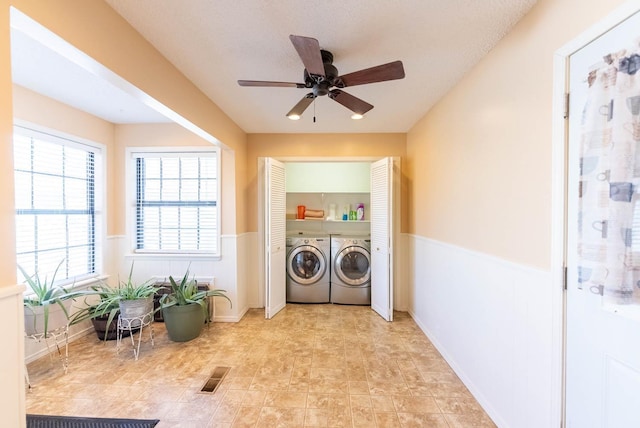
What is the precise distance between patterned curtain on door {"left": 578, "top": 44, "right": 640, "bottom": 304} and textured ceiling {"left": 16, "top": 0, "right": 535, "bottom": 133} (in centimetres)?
73

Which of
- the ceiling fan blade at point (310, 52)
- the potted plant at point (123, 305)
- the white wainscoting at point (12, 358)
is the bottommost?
the potted plant at point (123, 305)

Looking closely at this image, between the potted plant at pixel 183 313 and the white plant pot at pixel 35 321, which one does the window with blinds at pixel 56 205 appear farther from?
the potted plant at pixel 183 313

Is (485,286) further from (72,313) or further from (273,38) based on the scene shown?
(72,313)

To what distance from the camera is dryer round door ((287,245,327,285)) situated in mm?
3926

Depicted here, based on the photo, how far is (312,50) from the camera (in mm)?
1400

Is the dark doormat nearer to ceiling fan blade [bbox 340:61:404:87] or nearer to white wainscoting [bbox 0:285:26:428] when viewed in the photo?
white wainscoting [bbox 0:285:26:428]

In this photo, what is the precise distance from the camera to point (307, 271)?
3.97 meters

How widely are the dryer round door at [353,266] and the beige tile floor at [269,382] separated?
3.00 ft

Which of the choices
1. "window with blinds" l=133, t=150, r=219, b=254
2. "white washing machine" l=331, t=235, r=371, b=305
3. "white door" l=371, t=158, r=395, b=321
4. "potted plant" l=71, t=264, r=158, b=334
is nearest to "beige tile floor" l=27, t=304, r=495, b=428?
"potted plant" l=71, t=264, r=158, b=334

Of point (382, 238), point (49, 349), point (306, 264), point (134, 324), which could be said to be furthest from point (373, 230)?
point (49, 349)

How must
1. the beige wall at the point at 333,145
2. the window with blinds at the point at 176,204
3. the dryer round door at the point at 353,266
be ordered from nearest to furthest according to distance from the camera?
1. the window with blinds at the point at 176,204
2. the beige wall at the point at 333,145
3. the dryer round door at the point at 353,266

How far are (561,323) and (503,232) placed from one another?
0.56 meters

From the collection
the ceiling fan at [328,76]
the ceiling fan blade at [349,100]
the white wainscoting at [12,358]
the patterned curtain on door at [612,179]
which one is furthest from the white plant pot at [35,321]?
the patterned curtain on door at [612,179]

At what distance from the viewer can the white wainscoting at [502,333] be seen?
4.41 ft
